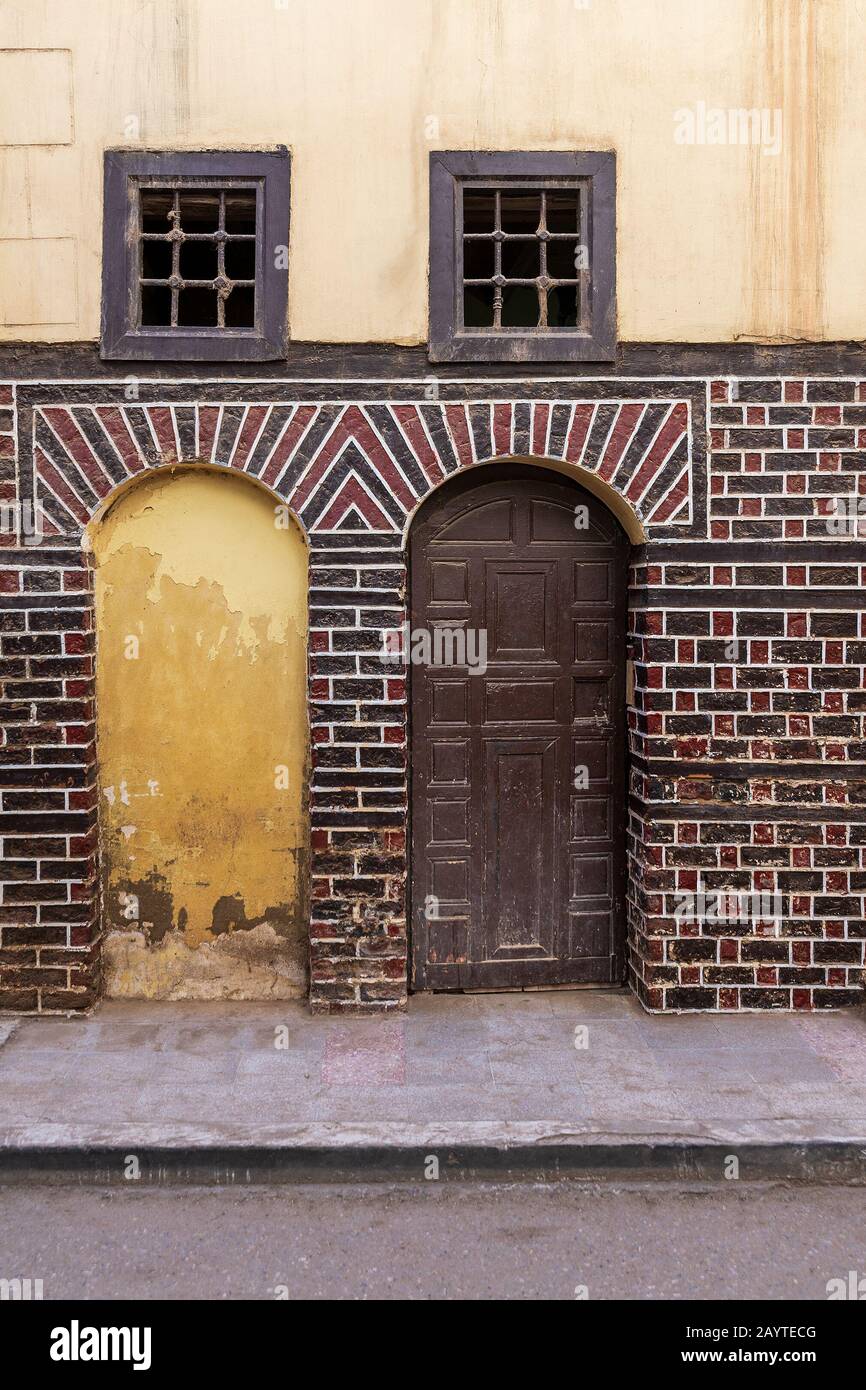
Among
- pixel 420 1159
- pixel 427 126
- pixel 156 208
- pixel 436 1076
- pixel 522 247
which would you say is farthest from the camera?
pixel 522 247

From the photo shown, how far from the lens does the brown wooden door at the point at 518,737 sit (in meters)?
5.82

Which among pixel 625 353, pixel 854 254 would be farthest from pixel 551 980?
pixel 854 254

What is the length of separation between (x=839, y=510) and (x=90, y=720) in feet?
12.9

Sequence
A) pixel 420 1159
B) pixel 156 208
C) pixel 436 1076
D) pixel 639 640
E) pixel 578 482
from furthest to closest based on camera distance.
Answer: pixel 578 482
pixel 639 640
pixel 156 208
pixel 436 1076
pixel 420 1159

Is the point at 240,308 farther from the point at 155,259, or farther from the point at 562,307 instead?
the point at 562,307

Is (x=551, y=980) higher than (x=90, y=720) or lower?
lower

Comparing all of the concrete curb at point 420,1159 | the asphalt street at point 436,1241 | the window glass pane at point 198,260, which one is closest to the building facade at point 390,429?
the window glass pane at point 198,260

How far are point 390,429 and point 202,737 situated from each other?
1853 millimetres

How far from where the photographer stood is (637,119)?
216 inches

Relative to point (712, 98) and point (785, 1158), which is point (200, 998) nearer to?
point (785, 1158)

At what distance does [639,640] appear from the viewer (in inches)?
224

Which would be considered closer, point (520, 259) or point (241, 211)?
point (241, 211)

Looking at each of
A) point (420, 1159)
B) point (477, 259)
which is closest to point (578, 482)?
point (477, 259)

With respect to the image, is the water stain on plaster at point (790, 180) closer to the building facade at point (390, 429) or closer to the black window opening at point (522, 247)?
the building facade at point (390, 429)
